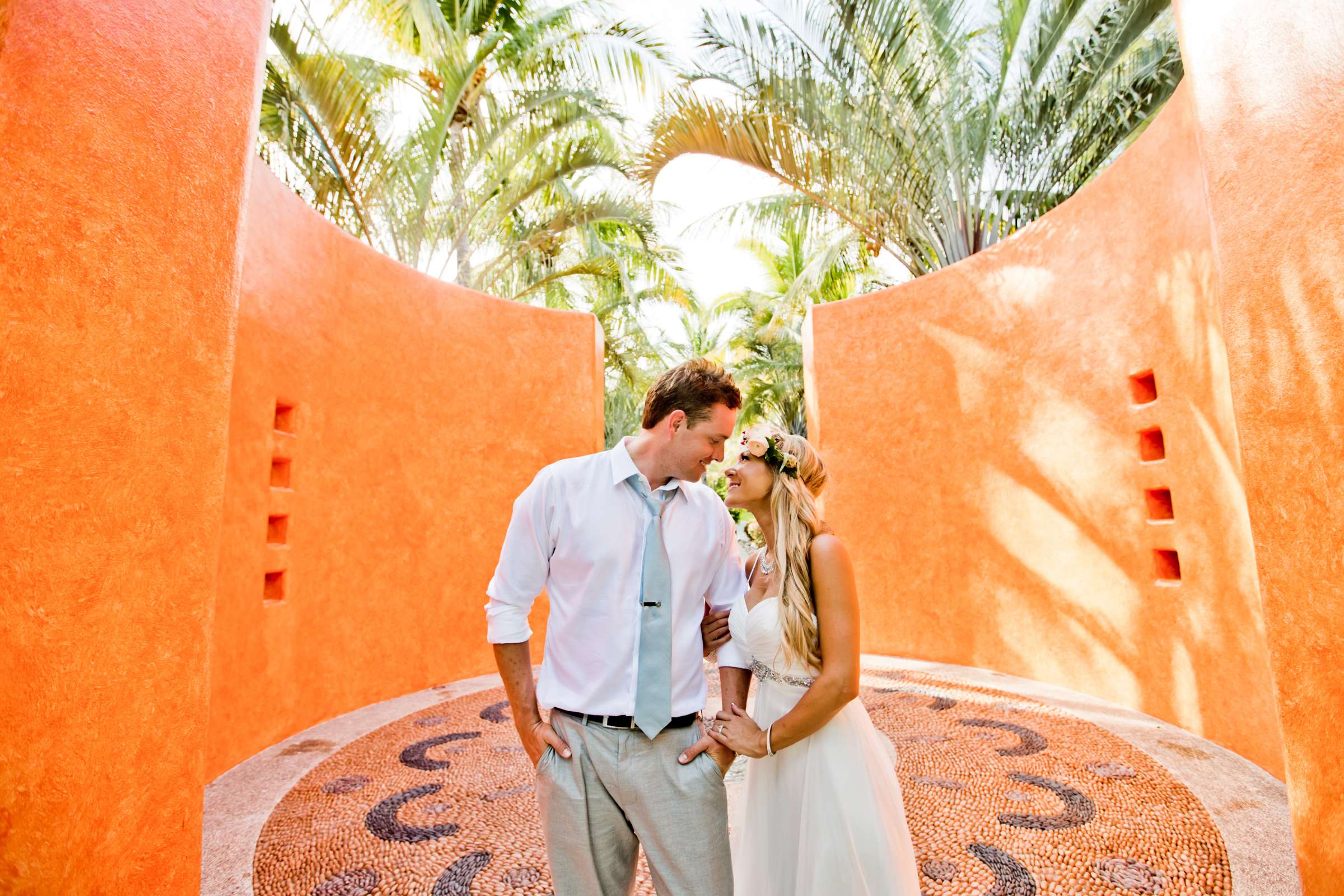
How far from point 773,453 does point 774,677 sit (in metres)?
0.65

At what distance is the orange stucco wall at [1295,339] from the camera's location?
194cm

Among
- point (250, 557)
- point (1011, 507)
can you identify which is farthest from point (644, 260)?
point (250, 557)

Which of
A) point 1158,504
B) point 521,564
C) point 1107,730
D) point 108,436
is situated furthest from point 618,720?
point 1158,504

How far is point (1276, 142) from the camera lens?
208 centimetres

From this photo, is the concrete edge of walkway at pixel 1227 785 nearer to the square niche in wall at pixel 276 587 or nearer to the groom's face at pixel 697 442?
the groom's face at pixel 697 442

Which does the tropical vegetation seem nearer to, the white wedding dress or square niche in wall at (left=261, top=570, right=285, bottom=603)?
square niche in wall at (left=261, top=570, right=285, bottom=603)

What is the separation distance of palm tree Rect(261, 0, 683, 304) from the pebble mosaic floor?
4.99m

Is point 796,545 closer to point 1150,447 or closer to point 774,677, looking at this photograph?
point 774,677

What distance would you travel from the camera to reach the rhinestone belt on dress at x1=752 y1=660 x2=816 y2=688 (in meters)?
2.02

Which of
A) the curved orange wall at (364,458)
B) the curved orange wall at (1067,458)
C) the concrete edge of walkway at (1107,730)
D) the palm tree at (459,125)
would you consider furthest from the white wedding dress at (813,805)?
the palm tree at (459,125)

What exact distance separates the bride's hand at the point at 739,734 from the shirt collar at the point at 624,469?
0.59 m

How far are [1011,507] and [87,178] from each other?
6244 mm

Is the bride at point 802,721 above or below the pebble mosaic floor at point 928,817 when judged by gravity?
above

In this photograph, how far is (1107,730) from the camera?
4.50 metres
